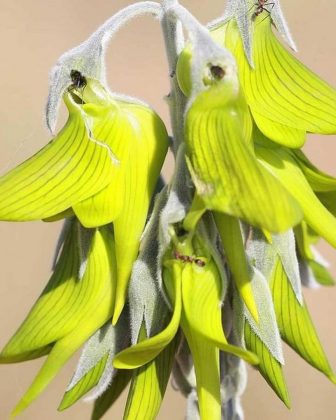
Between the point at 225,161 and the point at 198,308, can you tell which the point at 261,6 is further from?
the point at 198,308

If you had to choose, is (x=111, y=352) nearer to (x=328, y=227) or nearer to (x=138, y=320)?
(x=138, y=320)

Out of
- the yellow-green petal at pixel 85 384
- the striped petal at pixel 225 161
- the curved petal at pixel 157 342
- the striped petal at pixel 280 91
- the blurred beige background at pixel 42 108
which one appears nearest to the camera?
the striped petal at pixel 225 161

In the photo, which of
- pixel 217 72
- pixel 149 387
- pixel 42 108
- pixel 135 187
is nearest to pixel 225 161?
pixel 217 72

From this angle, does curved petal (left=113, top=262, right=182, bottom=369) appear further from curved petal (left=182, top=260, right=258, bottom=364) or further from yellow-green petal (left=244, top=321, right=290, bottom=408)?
yellow-green petal (left=244, top=321, right=290, bottom=408)

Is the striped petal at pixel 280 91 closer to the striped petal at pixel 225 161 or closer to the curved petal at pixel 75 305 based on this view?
the striped petal at pixel 225 161

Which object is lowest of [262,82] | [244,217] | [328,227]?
[328,227]

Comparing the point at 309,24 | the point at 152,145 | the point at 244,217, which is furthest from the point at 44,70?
the point at 244,217

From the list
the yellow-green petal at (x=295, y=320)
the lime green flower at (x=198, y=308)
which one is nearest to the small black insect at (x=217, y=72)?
the lime green flower at (x=198, y=308)
